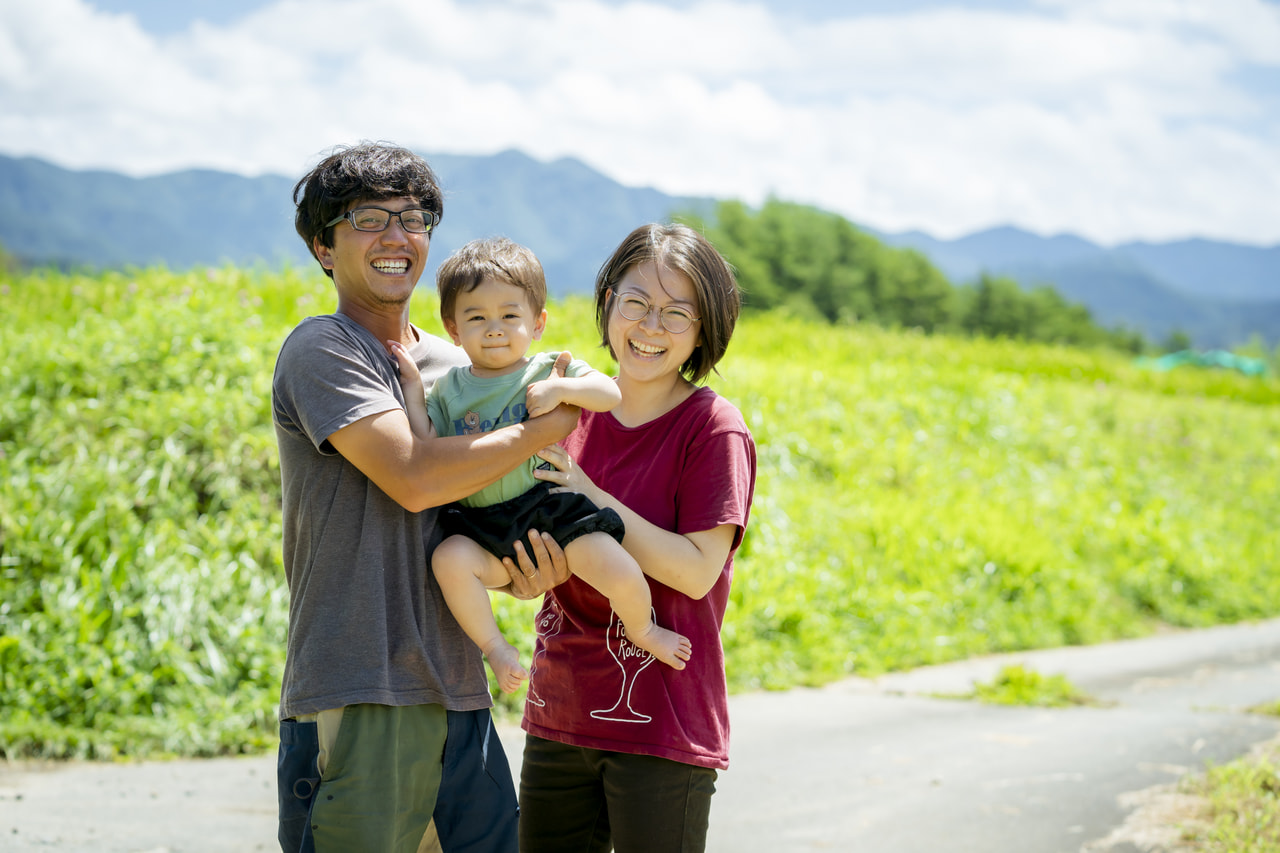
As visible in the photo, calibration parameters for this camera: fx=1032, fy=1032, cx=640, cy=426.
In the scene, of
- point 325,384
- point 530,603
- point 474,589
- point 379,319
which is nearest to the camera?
point 325,384

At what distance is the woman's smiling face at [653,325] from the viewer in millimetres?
2152

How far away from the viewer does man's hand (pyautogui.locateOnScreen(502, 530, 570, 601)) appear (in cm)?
207

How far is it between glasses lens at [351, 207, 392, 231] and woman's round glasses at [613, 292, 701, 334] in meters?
0.52

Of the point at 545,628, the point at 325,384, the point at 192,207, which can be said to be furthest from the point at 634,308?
the point at 192,207

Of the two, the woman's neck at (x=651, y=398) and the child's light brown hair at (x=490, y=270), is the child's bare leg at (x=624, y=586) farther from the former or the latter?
the child's light brown hair at (x=490, y=270)

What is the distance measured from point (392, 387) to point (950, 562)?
5998mm

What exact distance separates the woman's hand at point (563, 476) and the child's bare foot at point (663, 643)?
0.90ft

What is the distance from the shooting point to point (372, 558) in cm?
197

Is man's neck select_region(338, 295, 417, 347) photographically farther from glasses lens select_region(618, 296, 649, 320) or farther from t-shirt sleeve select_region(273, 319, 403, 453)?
glasses lens select_region(618, 296, 649, 320)

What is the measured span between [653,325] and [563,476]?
1.19 ft

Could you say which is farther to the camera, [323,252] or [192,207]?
[192,207]

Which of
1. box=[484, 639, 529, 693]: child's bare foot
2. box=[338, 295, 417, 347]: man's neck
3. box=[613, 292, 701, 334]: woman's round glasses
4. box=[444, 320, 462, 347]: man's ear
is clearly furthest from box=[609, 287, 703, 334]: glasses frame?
box=[484, 639, 529, 693]: child's bare foot

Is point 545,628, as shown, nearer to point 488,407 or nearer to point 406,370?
point 488,407

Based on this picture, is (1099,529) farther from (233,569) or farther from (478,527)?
(478,527)
